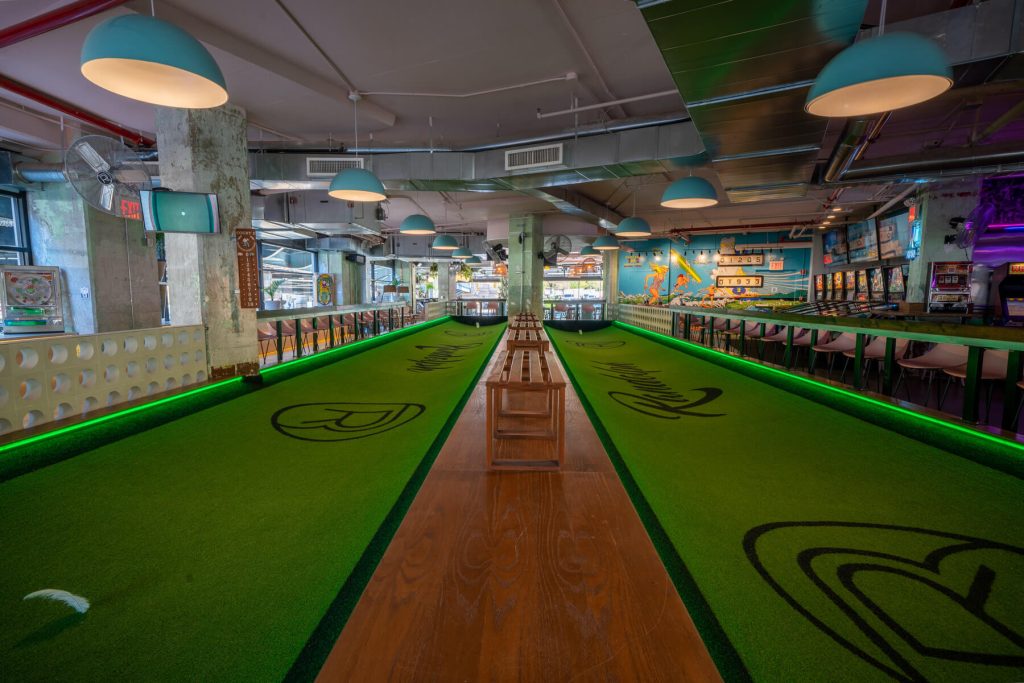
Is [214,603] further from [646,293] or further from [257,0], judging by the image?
[646,293]

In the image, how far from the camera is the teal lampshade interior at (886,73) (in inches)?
92.7

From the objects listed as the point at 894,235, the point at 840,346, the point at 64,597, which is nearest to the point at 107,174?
the point at 64,597

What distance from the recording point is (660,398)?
3971mm

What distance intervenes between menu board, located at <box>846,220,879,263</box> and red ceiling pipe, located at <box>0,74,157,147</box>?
16.3 m

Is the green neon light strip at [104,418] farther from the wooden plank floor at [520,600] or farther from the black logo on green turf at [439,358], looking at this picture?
the black logo on green turf at [439,358]

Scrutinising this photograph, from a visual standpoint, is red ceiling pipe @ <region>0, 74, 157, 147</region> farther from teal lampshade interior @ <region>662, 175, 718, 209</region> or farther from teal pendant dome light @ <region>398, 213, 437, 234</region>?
teal lampshade interior @ <region>662, 175, 718, 209</region>

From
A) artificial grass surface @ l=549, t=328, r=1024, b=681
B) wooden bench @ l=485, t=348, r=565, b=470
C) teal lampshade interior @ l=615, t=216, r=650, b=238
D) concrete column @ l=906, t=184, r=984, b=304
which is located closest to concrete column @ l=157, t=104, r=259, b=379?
wooden bench @ l=485, t=348, r=565, b=470

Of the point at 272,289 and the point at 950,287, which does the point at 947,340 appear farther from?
the point at 272,289

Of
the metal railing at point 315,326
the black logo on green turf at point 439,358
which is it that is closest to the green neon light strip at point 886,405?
the black logo on green turf at point 439,358

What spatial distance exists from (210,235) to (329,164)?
2.59 m

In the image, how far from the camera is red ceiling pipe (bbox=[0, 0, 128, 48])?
341 cm

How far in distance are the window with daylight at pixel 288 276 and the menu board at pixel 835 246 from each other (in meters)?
19.6

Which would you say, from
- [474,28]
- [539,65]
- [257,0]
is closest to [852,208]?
[539,65]

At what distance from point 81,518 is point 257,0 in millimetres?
4109
